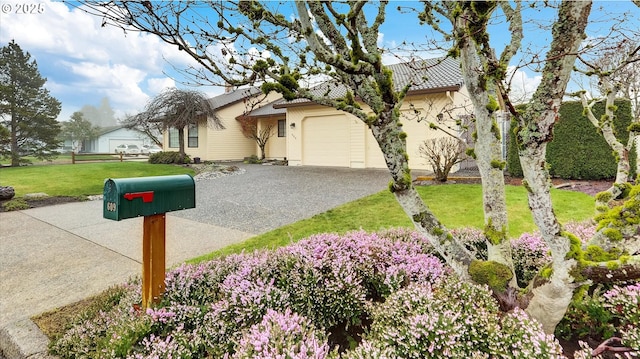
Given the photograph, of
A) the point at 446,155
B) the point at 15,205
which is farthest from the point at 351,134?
the point at 15,205

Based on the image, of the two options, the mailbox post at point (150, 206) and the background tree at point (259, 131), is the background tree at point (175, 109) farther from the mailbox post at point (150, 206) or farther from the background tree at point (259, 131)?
the mailbox post at point (150, 206)

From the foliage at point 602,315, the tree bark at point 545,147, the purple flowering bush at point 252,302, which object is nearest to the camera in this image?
the tree bark at point 545,147

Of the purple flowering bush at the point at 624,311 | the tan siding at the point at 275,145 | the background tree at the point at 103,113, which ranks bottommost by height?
the purple flowering bush at the point at 624,311

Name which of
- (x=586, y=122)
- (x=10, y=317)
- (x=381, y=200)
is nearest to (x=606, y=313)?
(x=10, y=317)

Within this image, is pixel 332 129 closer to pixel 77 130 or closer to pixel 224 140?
pixel 224 140

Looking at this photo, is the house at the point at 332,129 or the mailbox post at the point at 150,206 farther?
the house at the point at 332,129

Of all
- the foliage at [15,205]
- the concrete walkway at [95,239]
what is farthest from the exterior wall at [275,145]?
the foliage at [15,205]

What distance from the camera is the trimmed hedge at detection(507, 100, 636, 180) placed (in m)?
8.67

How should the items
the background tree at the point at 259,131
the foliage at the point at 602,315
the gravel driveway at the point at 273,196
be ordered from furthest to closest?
1. the background tree at the point at 259,131
2. the gravel driveway at the point at 273,196
3. the foliage at the point at 602,315

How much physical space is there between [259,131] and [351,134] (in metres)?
7.99

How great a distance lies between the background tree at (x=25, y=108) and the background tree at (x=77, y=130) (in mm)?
21341

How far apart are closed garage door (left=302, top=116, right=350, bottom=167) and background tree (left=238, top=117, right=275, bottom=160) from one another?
15.8 ft

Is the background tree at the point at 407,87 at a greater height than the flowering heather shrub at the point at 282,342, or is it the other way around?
the background tree at the point at 407,87

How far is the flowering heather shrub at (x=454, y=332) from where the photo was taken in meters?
1.55
